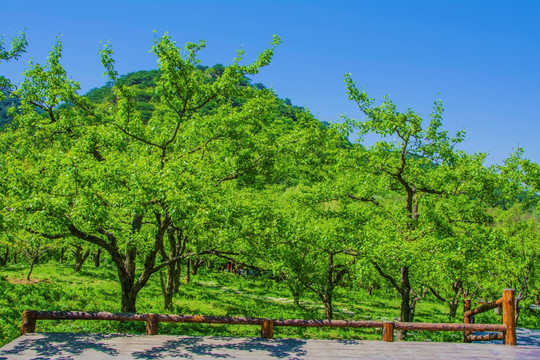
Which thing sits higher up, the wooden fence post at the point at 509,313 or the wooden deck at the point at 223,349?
the wooden fence post at the point at 509,313

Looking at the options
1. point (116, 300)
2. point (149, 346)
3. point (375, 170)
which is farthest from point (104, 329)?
point (375, 170)

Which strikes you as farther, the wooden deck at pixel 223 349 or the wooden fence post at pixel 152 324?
the wooden fence post at pixel 152 324

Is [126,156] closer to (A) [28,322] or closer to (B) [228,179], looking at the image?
(B) [228,179]

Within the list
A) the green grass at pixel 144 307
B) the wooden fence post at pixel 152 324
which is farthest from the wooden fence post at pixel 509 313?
the wooden fence post at pixel 152 324

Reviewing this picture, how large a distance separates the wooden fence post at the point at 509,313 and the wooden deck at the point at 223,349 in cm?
32

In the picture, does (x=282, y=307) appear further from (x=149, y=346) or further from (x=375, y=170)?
(x=149, y=346)

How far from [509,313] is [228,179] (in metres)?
10.7

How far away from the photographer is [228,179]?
15797mm

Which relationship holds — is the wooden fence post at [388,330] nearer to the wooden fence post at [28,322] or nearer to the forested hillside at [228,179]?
the forested hillside at [228,179]

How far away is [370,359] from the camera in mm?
9539

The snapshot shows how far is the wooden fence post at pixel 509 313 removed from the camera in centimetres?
1110

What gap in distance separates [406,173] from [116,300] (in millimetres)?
16596

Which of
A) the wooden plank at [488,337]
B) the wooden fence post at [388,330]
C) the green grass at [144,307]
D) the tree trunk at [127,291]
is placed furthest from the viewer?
the green grass at [144,307]

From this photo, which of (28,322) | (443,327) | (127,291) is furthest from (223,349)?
(443,327)
